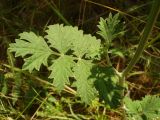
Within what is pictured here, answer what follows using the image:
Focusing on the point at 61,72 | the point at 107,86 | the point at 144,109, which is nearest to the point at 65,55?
the point at 61,72

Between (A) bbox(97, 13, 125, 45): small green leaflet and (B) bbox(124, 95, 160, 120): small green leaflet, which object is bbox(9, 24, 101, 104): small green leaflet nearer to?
(A) bbox(97, 13, 125, 45): small green leaflet

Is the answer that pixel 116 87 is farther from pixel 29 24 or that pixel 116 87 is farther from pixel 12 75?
pixel 29 24

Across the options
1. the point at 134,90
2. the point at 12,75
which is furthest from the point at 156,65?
the point at 12,75

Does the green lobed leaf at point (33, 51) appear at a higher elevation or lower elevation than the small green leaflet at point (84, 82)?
higher

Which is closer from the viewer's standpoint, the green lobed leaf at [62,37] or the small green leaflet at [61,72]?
the small green leaflet at [61,72]

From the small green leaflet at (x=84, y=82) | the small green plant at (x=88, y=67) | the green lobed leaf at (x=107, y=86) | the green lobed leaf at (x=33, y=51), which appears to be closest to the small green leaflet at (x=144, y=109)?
the small green plant at (x=88, y=67)

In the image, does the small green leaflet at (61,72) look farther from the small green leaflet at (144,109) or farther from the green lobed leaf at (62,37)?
the small green leaflet at (144,109)
